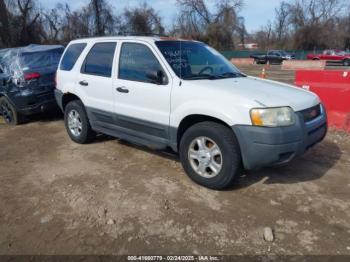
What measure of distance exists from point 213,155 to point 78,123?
3.03 meters

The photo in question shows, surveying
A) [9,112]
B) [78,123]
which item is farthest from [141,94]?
[9,112]

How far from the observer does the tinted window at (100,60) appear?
5141 millimetres

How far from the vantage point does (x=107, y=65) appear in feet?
16.9

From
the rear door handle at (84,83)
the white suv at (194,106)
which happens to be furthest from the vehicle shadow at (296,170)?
the rear door handle at (84,83)

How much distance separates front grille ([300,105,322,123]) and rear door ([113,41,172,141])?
1.67 meters

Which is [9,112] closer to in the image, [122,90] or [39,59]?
[39,59]

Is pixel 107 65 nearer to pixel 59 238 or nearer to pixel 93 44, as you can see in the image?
pixel 93 44

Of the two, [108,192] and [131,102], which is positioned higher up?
[131,102]

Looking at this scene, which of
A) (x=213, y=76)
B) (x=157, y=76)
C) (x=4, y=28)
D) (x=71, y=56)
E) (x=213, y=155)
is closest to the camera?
(x=213, y=155)

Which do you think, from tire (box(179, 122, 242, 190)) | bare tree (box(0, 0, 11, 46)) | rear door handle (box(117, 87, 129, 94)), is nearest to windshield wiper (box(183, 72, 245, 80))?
tire (box(179, 122, 242, 190))

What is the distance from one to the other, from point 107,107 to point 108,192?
154 cm

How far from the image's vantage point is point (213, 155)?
13.4 feet

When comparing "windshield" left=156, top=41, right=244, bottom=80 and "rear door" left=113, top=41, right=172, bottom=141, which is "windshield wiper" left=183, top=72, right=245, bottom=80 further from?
"rear door" left=113, top=41, right=172, bottom=141

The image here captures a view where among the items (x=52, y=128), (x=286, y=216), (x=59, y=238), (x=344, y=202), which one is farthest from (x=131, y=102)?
(x=52, y=128)
